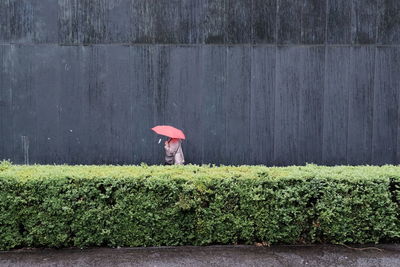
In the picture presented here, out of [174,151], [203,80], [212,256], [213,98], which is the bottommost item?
[212,256]

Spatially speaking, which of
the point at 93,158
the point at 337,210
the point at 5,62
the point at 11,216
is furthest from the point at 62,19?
the point at 337,210

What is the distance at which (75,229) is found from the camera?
18.5 ft

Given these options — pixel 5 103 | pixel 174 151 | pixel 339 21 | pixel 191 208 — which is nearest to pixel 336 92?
pixel 339 21

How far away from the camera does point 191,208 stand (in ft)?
18.6

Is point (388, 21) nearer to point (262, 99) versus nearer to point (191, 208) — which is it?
point (262, 99)

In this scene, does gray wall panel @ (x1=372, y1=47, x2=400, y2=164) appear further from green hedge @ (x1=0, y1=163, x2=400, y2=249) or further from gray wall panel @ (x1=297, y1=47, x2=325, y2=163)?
green hedge @ (x1=0, y1=163, x2=400, y2=249)

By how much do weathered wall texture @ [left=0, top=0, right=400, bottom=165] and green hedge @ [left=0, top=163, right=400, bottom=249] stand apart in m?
3.89

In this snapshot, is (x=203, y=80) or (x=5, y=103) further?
(x=203, y=80)

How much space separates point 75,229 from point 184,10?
5.54m

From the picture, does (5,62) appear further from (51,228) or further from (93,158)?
(51,228)

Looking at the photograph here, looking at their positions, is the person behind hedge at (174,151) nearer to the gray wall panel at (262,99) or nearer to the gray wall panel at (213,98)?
the gray wall panel at (213,98)

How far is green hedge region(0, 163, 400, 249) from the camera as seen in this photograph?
5.57 m

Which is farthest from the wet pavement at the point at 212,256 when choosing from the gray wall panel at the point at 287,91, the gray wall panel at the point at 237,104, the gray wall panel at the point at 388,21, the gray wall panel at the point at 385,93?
the gray wall panel at the point at 388,21

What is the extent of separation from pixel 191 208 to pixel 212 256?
23.6 inches
